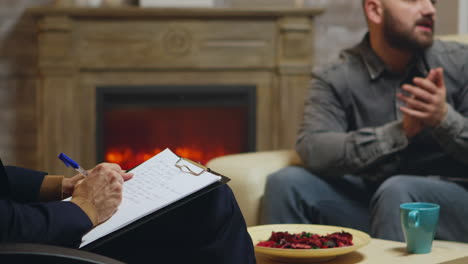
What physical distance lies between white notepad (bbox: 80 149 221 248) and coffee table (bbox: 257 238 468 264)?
27cm

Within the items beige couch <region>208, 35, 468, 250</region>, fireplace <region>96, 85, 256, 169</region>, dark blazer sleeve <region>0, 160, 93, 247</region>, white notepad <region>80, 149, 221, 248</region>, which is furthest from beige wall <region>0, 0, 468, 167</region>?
dark blazer sleeve <region>0, 160, 93, 247</region>

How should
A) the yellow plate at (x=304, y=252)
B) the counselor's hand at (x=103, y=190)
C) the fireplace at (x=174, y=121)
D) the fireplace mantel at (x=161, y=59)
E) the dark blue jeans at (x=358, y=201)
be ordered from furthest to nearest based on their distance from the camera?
the fireplace at (x=174, y=121), the fireplace mantel at (x=161, y=59), the dark blue jeans at (x=358, y=201), the yellow plate at (x=304, y=252), the counselor's hand at (x=103, y=190)

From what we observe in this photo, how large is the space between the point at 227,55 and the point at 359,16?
2.52 ft

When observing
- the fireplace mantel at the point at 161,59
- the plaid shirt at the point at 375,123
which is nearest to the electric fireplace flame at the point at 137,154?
the fireplace mantel at the point at 161,59

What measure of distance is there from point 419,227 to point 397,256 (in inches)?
2.6

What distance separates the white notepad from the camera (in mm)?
971

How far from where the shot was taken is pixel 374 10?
2000 millimetres

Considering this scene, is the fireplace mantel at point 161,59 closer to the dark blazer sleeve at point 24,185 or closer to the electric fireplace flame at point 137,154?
the electric fireplace flame at point 137,154

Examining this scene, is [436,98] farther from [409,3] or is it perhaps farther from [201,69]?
[201,69]

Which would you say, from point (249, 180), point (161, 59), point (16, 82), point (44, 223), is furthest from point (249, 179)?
point (16, 82)

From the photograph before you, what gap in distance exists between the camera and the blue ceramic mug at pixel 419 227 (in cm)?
121

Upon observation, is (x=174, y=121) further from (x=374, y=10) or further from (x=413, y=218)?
(x=413, y=218)

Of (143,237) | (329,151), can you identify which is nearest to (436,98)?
(329,151)

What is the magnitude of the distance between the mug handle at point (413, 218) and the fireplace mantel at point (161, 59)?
6.69ft
